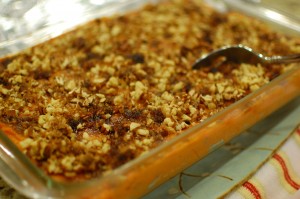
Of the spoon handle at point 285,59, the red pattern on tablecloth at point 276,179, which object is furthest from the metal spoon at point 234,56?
the red pattern on tablecloth at point 276,179

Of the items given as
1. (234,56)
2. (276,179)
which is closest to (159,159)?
(276,179)

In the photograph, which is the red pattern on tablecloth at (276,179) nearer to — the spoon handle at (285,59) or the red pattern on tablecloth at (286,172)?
the red pattern on tablecloth at (286,172)

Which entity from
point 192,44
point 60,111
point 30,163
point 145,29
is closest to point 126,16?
point 145,29

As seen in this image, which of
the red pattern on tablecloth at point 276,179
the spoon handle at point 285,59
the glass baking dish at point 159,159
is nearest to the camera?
the glass baking dish at point 159,159

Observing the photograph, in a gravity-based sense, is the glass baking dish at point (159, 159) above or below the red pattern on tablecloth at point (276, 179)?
above

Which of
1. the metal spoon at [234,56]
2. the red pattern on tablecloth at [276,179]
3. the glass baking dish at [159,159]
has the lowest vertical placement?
the red pattern on tablecloth at [276,179]

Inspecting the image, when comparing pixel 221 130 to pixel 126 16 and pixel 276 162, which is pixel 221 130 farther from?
pixel 126 16

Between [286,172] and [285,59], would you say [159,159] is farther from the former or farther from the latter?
[285,59]

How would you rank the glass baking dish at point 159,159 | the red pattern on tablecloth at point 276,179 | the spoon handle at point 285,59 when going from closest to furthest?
the glass baking dish at point 159,159, the red pattern on tablecloth at point 276,179, the spoon handle at point 285,59

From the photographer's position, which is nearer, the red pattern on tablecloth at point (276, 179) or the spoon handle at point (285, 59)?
the red pattern on tablecloth at point (276, 179)
